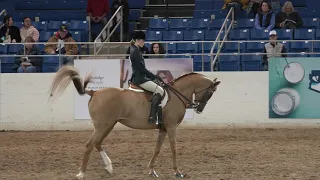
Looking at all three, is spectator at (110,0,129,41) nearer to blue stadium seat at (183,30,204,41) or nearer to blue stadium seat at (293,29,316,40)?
blue stadium seat at (183,30,204,41)

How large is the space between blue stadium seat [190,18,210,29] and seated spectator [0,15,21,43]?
596 cm

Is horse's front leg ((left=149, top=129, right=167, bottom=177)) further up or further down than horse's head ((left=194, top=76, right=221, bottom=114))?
further down

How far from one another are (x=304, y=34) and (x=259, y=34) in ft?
4.71

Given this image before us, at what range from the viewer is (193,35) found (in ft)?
73.4

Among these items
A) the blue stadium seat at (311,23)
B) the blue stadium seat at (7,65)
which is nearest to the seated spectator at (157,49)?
the blue stadium seat at (7,65)

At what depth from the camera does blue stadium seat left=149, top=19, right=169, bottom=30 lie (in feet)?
77.0

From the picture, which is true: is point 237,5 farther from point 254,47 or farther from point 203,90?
point 203,90

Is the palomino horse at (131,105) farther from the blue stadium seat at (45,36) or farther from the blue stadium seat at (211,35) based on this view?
the blue stadium seat at (45,36)

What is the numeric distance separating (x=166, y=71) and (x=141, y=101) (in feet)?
24.4

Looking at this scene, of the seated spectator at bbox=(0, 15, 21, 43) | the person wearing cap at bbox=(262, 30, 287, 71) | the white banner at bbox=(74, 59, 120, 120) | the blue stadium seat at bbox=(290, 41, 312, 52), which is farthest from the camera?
the seated spectator at bbox=(0, 15, 21, 43)

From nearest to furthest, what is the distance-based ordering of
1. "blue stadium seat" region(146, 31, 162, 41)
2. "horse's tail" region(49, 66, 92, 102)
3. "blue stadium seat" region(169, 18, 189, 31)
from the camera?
"horse's tail" region(49, 66, 92, 102), "blue stadium seat" region(146, 31, 162, 41), "blue stadium seat" region(169, 18, 189, 31)

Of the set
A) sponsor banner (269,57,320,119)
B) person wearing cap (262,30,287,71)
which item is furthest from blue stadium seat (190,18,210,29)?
sponsor banner (269,57,320,119)

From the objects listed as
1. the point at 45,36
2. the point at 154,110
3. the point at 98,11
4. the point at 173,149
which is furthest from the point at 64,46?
the point at 173,149

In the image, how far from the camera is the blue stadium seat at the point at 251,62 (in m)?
19.8
